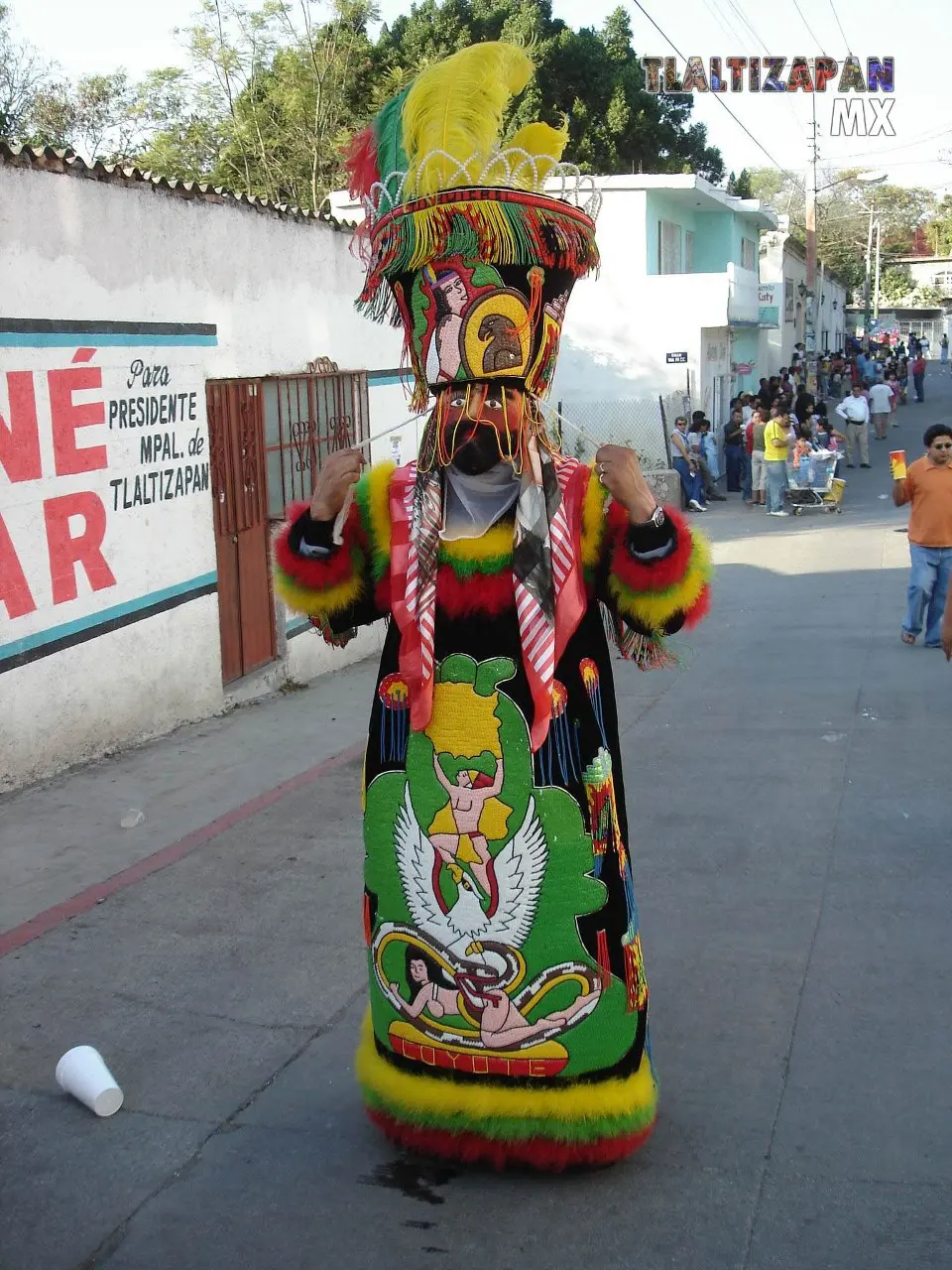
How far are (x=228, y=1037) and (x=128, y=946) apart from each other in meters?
0.96

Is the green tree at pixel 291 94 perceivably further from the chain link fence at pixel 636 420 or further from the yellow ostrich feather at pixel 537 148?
the yellow ostrich feather at pixel 537 148

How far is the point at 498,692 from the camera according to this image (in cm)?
331

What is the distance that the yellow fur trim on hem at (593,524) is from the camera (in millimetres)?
3385

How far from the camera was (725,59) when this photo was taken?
2742 cm

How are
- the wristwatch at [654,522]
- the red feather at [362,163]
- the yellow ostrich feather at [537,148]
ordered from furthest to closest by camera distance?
the red feather at [362,163]
the yellow ostrich feather at [537,148]
the wristwatch at [654,522]

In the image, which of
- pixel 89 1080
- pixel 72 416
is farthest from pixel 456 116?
pixel 72 416

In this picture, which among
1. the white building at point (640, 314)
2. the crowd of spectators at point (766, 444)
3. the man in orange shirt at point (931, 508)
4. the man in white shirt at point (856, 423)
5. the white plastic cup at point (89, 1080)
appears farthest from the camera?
the man in white shirt at point (856, 423)

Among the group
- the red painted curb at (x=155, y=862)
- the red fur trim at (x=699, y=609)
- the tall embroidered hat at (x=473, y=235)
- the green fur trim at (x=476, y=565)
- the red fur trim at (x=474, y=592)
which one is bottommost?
the red painted curb at (x=155, y=862)

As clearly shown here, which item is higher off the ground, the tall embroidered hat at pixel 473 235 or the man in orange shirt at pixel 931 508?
the tall embroidered hat at pixel 473 235

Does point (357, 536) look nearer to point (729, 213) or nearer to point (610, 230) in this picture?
point (610, 230)

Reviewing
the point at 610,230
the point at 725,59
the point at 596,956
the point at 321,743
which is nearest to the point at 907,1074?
the point at 596,956

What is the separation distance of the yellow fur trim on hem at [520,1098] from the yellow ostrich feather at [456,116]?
7.29 feet

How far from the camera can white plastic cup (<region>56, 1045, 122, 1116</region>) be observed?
3875 mm

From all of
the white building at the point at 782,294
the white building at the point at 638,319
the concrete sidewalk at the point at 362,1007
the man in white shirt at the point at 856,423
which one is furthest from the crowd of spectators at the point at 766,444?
the concrete sidewalk at the point at 362,1007
